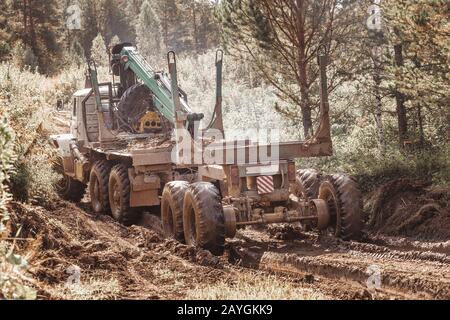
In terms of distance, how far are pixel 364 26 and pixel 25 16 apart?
87.1 feet

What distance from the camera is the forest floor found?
25.9 ft

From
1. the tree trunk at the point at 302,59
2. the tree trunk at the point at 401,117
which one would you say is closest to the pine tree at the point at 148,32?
the tree trunk at the point at 302,59

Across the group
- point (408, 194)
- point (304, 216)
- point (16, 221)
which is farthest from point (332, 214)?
point (16, 221)

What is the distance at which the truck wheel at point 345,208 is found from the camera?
456 inches

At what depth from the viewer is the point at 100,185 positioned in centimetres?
1581

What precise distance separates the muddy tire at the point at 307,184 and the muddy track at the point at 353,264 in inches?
34.0

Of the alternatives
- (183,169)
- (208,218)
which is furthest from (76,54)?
(208,218)

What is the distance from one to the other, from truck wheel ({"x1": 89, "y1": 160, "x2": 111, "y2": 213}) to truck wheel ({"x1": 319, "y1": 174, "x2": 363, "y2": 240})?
5.67 m

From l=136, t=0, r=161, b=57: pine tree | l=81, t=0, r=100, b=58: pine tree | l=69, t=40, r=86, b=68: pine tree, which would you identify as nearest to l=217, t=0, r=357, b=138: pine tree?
l=69, t=40, r=86, b=68: pine tree

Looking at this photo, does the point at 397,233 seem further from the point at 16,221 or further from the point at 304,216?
the point at 16,221

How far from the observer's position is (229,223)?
1115 cm

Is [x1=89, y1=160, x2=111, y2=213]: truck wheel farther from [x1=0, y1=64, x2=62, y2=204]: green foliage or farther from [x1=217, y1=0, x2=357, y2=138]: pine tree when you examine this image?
[x1=217, y1=0, x2=357, y2=138]: pine tree

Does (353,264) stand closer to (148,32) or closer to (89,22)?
(148,32)

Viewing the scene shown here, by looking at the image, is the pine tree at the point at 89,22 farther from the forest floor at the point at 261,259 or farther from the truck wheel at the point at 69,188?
the forest floor at the point at 261,259
